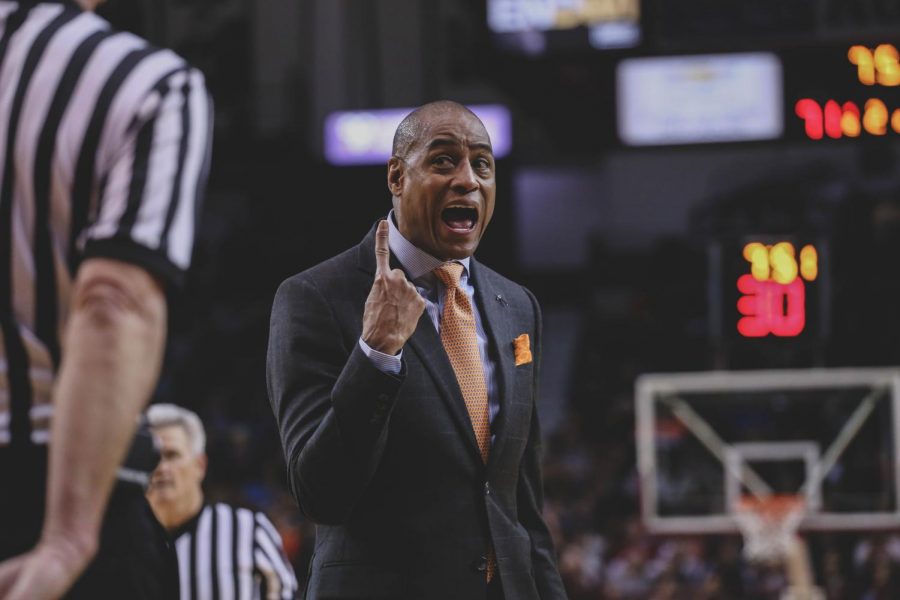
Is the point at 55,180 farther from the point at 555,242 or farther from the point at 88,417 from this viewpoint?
the point at 555,242

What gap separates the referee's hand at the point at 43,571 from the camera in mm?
1600

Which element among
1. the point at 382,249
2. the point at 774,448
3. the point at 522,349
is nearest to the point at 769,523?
the point at 774,448

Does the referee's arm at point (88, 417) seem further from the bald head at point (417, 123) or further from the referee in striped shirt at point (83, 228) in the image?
the bald head at point (417, 123)

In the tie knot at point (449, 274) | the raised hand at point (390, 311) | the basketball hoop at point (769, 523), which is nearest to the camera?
the raised hand at point (390, 311)

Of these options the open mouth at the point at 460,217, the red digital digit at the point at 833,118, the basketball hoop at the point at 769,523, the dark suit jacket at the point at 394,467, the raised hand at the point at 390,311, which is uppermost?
the red digital digit at the point at 833,118

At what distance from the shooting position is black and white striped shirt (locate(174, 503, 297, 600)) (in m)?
4.79

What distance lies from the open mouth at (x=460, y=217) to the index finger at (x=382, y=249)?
0.23 metres

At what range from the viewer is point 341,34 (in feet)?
63.4

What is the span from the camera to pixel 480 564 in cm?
294

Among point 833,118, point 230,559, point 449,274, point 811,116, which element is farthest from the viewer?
point 811,116

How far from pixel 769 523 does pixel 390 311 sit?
11.0 meters

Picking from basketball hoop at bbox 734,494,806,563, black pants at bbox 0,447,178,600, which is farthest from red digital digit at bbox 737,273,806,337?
black pants at bbox 0,447,178,600

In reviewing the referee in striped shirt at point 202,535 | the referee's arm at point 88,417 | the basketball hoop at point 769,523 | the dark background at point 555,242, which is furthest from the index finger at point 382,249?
the basketball hoop at point 769,523

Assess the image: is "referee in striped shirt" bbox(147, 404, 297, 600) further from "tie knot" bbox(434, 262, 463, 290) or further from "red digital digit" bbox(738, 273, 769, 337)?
"red digital digit" bbox(738, 273, 769, 337)
